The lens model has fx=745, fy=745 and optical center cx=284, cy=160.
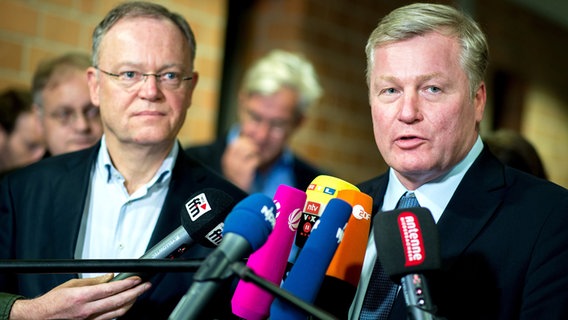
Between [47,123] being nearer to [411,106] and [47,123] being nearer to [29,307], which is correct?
[29,307]

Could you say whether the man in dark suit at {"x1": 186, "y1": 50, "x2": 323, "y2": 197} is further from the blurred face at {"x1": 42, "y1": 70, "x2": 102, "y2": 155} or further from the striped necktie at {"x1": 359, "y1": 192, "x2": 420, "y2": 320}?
the striped necktie at {"x1": 359, "y1": 192, "x2": 420, "y2": 320}

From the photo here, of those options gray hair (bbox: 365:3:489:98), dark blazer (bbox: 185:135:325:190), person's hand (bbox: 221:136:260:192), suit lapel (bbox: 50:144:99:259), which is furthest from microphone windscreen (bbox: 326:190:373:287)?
person's hand (bbox: 221:136:260:192)

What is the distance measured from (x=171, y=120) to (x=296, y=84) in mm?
1732

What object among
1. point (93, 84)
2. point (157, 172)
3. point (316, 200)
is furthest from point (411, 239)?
point (93, 84)

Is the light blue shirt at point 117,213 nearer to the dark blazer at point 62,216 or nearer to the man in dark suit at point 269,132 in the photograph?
the dark blazer at point 62,216

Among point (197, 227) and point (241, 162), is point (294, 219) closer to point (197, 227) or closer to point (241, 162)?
point (197, 227)

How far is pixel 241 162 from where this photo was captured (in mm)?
3508

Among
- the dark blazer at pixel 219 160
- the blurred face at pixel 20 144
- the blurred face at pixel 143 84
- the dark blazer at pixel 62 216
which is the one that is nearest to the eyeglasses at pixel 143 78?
the blurred face at pixel 143 84

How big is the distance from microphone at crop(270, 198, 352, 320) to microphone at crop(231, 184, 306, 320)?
33 millimetres

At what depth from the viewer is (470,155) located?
171cm

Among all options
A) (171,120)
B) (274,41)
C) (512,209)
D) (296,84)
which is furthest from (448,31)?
(274,41)

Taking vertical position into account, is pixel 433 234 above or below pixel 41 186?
above

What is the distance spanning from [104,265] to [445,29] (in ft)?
2.92

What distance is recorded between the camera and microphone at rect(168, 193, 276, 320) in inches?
42.9
